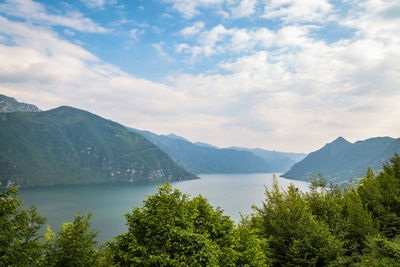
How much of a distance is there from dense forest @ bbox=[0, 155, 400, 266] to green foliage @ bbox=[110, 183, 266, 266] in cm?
5

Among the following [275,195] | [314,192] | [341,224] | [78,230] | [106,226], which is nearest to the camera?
[78,230]

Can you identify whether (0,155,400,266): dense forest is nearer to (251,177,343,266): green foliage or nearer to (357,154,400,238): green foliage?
(251,177,343,266): green foliage

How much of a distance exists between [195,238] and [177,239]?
1.15 metres

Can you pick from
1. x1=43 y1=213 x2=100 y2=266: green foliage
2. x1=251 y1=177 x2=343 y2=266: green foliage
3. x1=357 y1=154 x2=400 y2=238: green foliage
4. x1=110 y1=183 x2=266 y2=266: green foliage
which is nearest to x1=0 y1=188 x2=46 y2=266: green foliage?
x1=43 y1=213 x2=100 y2=266: green foliage

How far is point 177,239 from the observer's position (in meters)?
15.2

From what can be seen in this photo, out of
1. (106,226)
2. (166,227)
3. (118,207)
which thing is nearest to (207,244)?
(166,227)

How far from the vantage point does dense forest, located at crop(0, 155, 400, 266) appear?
1433cm

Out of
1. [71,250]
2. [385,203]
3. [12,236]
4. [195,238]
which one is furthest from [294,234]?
[12,236]

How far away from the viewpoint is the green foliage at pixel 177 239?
1449 centimetres

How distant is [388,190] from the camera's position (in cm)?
2664

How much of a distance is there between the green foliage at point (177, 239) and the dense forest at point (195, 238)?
0.05 metres

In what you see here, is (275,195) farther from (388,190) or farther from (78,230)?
(78,230)

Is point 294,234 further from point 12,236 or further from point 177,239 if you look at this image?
point 12,236

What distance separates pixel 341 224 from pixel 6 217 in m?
26.5
